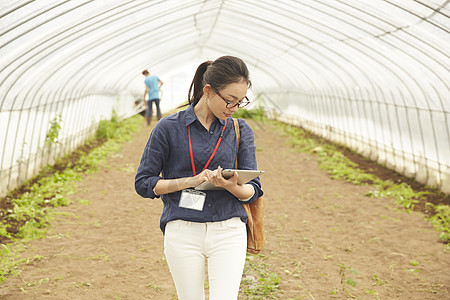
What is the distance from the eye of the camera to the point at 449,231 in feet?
21.3

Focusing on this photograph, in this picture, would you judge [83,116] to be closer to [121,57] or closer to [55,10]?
[121,57]

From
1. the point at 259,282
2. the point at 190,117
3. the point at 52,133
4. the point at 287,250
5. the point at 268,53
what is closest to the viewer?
the point at 190,117

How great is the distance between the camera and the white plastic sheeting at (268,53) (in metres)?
6.77

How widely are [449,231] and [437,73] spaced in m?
2.75

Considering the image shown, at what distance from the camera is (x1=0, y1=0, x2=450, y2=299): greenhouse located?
6762 millimetres

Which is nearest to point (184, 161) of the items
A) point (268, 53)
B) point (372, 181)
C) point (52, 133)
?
point (372, 181)

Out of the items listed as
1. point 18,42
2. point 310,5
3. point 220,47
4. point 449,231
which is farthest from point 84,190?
point 220,47

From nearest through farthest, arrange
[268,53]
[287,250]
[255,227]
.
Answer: [255,227]
[287,250]
[268,53]

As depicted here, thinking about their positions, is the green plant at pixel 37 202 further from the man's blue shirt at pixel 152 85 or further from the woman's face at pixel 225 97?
the woman's face at pixel 225 97

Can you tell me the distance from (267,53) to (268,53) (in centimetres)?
8

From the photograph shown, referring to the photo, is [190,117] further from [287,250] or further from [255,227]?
[287,250]

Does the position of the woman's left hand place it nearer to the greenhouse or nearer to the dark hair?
the dark hair

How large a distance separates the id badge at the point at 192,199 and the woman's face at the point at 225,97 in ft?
1.26

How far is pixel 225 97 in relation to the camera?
230 cm
